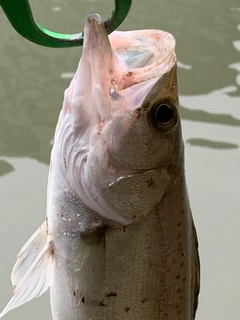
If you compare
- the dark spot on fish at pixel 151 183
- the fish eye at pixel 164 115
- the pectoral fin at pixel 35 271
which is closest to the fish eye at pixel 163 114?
the fish eye at pixel 164 115

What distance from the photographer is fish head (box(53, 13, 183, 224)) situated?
114 centimetres

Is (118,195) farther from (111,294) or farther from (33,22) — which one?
(33,22)

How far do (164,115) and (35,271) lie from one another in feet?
1.31

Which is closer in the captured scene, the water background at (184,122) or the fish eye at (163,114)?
the fish eye at (163,114)

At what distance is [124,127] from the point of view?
45.3 inches

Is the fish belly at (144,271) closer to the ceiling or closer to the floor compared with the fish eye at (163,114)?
closer to the floor

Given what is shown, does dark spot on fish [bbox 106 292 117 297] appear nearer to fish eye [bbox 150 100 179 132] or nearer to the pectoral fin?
the pectoral fin

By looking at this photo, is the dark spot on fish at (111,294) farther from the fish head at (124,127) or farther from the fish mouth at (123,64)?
the fish mouth at (123,64)

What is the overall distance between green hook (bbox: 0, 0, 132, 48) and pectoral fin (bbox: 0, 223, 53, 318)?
1.37 ft

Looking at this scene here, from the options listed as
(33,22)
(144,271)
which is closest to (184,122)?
(144,271)

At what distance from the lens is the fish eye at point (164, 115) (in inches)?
45.3

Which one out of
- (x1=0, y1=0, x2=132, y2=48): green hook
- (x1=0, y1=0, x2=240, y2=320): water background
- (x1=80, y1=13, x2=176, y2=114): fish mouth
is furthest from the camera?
(x1=0, y1=0, x2=240, y2=320): water background

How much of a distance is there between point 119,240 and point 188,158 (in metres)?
1.41

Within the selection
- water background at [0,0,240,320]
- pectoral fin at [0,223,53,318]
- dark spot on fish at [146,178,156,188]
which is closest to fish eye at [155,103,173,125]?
dark spot on fish at [146,178,156,188]
